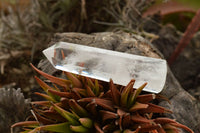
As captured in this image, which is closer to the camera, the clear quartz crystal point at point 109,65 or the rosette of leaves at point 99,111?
the rosette of leaves at point 99,111

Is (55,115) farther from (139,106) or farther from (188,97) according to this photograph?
(188,97)

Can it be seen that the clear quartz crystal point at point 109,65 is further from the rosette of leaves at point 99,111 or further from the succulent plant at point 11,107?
the succulent plant at point 11,107

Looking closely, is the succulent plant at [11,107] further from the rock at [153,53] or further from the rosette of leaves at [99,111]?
the rock at [153,53]

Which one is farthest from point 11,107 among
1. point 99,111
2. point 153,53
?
point 153,53

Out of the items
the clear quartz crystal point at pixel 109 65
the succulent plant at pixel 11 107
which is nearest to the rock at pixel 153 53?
the clear quartz crystal point at pixel 109 65

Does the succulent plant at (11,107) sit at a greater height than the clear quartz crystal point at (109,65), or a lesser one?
lesser

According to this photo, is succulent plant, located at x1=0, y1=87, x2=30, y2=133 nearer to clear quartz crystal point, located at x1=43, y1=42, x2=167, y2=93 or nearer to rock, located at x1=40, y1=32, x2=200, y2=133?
clear quartz crystal point, located at x1=43, y1=42, x2=167, y2=93
